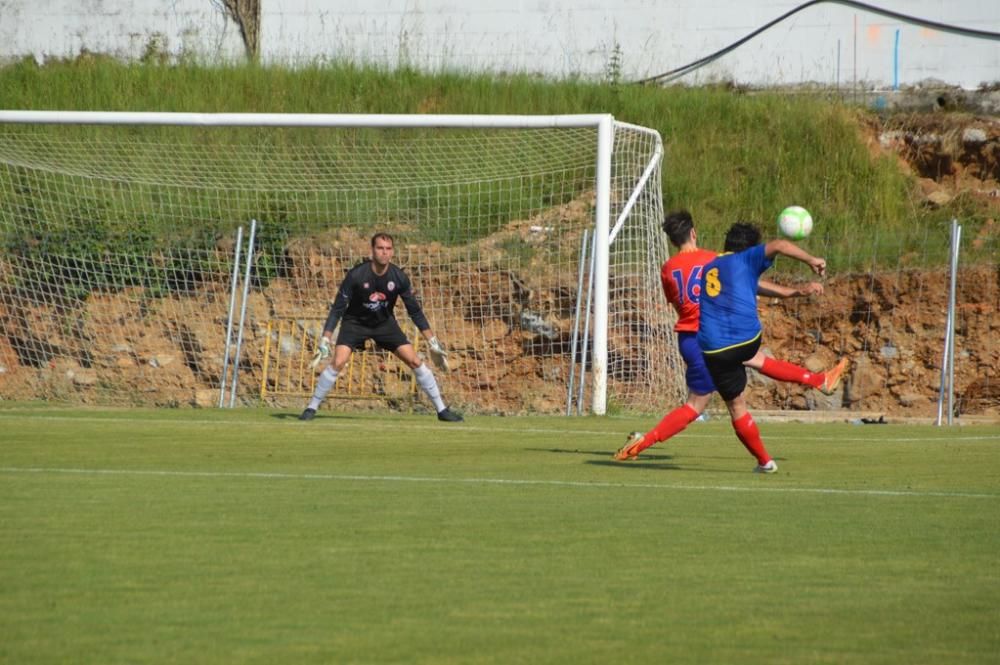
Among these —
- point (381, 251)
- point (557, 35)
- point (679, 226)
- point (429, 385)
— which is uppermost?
point (557, 35)

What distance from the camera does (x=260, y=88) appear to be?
27016 mm

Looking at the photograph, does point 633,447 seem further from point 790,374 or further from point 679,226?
point 679,226

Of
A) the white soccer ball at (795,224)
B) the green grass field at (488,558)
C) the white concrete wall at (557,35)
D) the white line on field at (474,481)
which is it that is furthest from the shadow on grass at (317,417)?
the white concrete wall at (557,35)

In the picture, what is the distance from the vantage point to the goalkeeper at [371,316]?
1642 cm

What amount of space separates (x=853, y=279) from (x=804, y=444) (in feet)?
32.9

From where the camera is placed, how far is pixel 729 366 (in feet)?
34.3

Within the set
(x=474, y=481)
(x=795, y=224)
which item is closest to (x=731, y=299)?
(x=795, y=224)

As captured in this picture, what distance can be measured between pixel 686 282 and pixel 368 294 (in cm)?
548

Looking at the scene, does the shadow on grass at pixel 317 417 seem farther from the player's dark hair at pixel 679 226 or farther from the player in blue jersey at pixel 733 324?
the player in blue jersey at pixel 733 324

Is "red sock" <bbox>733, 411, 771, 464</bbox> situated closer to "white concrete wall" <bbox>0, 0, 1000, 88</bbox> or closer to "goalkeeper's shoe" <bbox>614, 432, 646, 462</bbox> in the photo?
"goalkeeper's shoe" <bbox>614, 432, 646, 462</bbox>

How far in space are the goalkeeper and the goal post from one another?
4898 millimetres

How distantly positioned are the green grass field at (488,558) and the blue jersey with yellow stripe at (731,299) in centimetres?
99

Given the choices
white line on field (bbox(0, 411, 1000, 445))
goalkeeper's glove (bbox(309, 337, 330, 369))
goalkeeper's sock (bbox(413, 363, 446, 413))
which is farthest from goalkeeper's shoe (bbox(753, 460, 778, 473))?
goalkeeper's glove (bbox(309, 337, 330, 369))

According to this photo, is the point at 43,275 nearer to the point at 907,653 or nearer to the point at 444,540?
the point at 444,540
